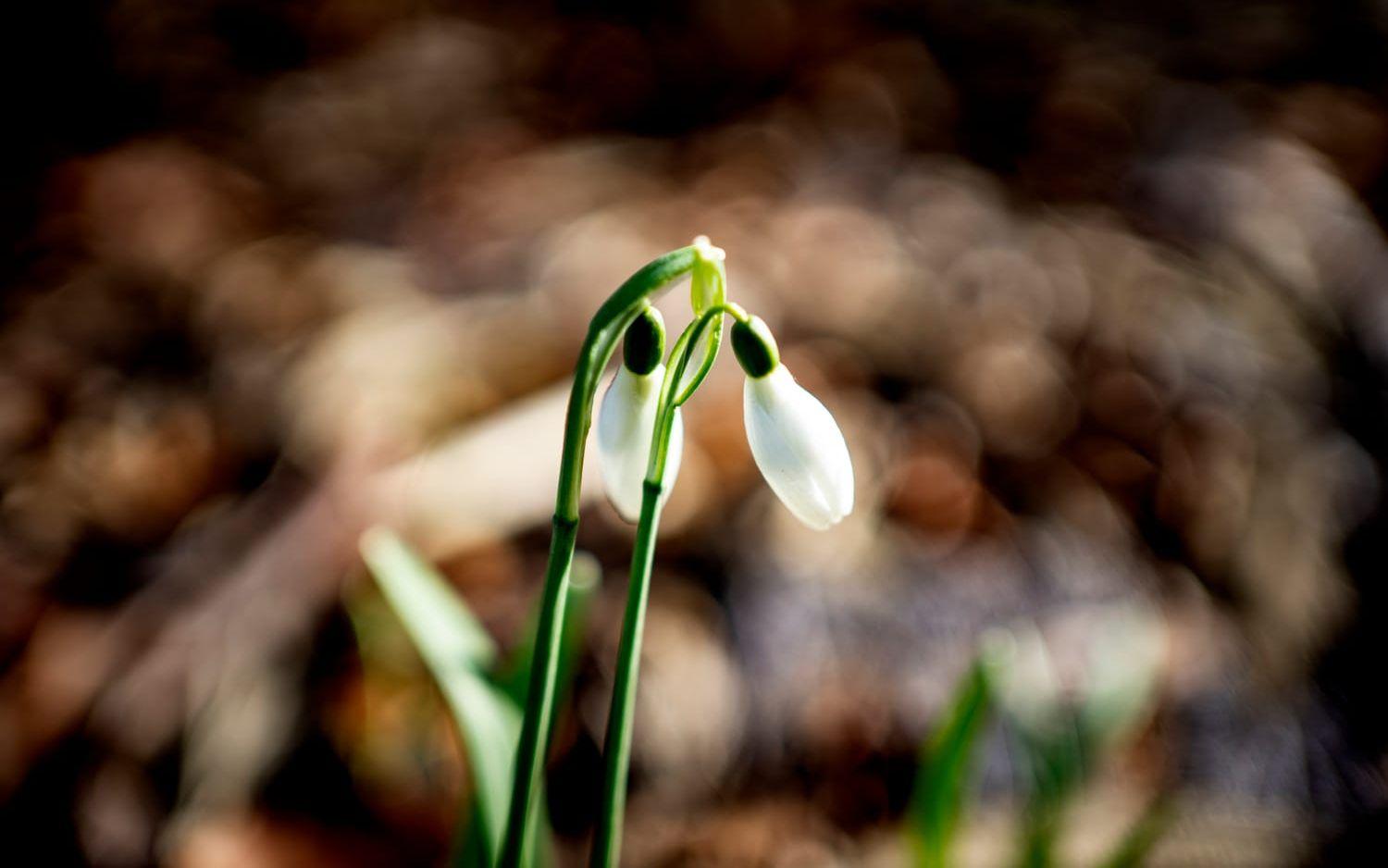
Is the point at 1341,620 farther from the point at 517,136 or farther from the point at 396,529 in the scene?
the point at 517,136

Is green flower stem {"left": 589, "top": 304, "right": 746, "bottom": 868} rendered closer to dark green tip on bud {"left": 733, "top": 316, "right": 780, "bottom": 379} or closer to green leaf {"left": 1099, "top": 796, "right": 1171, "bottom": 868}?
dark green tip on bud {"left": 733, "top": 316, "right": 780, "bottom": 379}

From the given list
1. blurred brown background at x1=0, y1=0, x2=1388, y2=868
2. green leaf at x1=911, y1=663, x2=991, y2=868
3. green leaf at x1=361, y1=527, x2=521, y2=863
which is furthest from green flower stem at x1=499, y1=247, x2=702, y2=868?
blurred brown background at x1=0, y1=0, x2=1388, y2=868

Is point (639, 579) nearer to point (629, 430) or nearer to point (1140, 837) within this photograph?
point (629, 430)

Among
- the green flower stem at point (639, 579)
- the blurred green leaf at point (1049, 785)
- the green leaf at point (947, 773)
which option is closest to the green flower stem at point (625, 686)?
the green flower stem at point (639, 579)

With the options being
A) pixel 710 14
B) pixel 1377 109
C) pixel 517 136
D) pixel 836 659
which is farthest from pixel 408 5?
pixel 1377 109

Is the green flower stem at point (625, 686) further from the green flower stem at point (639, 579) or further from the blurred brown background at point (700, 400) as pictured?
the blurred brown background at point (700, 400)

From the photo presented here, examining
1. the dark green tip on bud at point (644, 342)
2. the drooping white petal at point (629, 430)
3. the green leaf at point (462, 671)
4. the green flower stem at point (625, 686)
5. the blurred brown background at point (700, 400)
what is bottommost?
the blurred brown background at point (700, 400)
